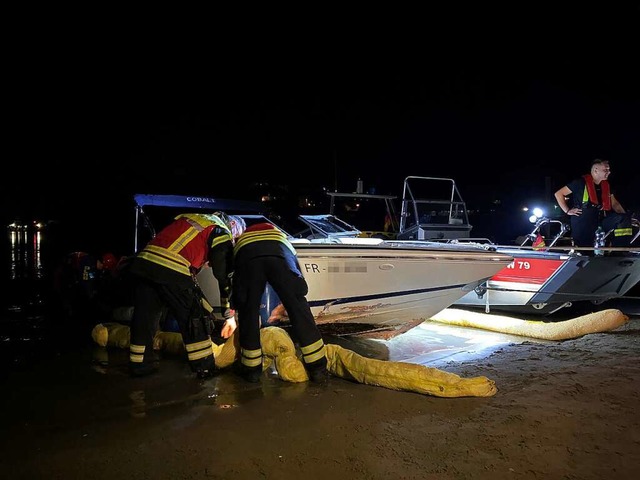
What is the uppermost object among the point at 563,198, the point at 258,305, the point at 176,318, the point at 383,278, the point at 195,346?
the point at 563,198

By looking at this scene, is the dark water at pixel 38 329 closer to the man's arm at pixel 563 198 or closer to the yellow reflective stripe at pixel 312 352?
the man's arm at pixel 563 198

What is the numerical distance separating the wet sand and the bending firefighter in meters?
0.22

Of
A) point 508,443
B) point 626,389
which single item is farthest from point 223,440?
point 626,389

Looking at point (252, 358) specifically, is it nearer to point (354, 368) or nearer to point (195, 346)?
point (195, 346)

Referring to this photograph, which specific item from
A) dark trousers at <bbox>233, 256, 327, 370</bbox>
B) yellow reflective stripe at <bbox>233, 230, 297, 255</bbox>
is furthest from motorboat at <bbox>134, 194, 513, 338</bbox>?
dark trousers at <bbox>233, 256, 327, 370</bbox>

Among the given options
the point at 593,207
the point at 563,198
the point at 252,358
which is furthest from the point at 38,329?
the point at 593,207

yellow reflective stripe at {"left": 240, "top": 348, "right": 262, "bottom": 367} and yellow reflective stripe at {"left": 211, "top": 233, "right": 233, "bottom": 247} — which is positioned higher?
yellow reflective stripe at {"left": 211, "top": 233, "right": 233, "bottom": 247}

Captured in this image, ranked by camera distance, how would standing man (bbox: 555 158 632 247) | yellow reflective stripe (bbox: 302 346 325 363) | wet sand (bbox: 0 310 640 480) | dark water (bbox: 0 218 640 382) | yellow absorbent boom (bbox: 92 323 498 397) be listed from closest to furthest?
wet sand (bbox: 0 310 640 480) → yellow absorbent boom (bbox: 92 323 498 397) → yellow reflective stripe (bbox: 302 346 325 363) → dark water (bbox: 0 218 640 382) → standing man (bbox: 555 158 632 247)

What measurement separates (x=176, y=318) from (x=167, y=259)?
48cm

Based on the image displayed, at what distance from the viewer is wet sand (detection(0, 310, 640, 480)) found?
2623 mm

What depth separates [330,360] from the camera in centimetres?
418

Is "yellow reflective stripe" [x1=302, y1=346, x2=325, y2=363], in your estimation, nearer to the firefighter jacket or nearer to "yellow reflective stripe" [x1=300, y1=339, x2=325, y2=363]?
"yellow reflective stripe" [x1=300, y1=339, x2=325, y2=363]

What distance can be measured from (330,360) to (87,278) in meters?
4.88

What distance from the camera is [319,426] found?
10.4 feet
